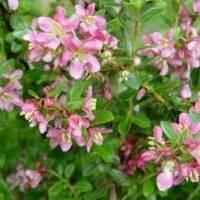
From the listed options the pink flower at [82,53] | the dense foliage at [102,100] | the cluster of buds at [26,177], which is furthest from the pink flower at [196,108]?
the cluster of buds at [26,177]

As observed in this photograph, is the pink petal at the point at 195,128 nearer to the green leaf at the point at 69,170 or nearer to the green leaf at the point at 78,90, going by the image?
the green leaf at the point at 78,90

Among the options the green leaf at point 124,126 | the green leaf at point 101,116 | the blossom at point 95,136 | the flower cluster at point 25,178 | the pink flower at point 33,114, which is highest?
the pink flower at point 33,114

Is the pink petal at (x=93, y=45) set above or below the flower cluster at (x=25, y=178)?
above

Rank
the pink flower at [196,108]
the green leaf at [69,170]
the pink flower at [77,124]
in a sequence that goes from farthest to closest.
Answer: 1. the green leaf at [69,170]
2. the pink flower at [196,108]
3. the pink flower at [77,124]

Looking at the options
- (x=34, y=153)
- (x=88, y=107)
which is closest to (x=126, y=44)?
(x=88, y=107)

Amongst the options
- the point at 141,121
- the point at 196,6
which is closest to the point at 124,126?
the point at 141,121

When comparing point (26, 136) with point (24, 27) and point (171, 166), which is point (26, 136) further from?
point (171, 166)

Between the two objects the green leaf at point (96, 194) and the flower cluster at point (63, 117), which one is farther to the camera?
the green leaf at point (96, 194)
